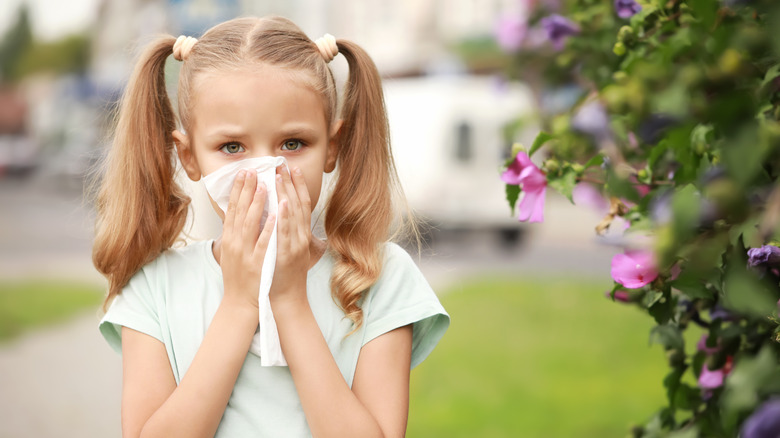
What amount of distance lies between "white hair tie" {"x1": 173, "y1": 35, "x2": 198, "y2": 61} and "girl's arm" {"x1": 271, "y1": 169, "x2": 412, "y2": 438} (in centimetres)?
39

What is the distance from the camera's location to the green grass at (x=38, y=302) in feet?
22.5

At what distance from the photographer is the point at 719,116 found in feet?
2.22

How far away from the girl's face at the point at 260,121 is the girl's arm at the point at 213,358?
0.08 meters

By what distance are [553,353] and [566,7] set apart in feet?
12.3

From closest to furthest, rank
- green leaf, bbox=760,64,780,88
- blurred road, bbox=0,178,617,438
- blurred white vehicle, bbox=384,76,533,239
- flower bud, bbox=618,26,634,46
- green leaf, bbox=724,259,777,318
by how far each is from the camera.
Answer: green leaf, bbox=724,259,777,318
green leaf, bbox=760,64,780,88
flower bud, bbox=618,26,634,46
blurred road, bbox=0,178,617,438
blurred white vehicle, bbox=384,76,533,239

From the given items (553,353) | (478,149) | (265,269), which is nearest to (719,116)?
(265,269)

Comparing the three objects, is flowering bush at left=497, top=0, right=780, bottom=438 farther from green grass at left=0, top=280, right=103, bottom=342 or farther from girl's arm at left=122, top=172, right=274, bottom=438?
green grass at left=0, top=280, right=103, bottom=342

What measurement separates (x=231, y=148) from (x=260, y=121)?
3.5 inches

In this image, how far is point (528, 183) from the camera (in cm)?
166

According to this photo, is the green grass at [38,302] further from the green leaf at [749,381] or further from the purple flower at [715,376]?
the green leaf at [749,381]

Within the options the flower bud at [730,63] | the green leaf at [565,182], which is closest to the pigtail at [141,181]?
the green leaf at [565,182]

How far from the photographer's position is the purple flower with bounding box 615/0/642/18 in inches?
69.7

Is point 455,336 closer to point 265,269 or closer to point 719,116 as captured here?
point 265,269

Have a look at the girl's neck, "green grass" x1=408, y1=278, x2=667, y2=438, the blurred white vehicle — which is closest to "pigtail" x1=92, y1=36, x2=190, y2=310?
the girl's neck
